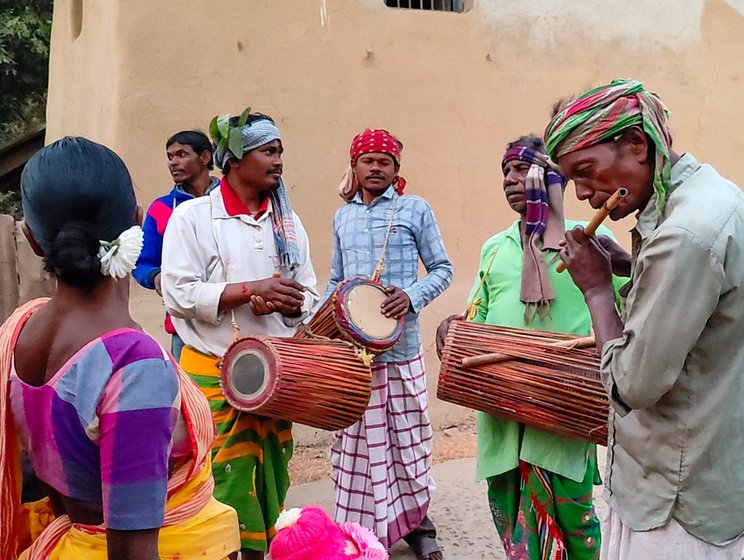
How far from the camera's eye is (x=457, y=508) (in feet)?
14.8

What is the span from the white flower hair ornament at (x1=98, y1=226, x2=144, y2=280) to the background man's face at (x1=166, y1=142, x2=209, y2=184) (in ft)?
9.61

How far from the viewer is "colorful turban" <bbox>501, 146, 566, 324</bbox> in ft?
9.50

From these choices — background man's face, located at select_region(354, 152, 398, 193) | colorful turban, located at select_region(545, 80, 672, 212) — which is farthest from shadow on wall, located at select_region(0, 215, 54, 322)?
colorful turban, located at select_region(545, 80, 672, 212)

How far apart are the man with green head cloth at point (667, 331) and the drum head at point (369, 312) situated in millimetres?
1617

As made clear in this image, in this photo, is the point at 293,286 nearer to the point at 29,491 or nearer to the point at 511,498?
the point at 511,498

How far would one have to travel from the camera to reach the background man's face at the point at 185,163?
4277 millimetres

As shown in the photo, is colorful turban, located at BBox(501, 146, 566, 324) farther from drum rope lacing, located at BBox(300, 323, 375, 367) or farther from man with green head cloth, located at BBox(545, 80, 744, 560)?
man with green head cloth, located at BBox(545, 80, 744, 560)

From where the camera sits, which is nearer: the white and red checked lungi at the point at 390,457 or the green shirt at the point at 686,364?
the green shirt at the point at 686,364

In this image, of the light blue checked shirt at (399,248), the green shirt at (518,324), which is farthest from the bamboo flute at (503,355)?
the light blue checked shirt at (399,248)

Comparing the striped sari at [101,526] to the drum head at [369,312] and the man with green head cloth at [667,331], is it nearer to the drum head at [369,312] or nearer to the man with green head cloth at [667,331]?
the man with green head cloth at [667,331]

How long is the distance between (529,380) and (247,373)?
108 cm

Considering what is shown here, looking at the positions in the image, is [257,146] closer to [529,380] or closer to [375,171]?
[375,171]

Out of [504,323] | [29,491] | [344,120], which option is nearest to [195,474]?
[29,491]

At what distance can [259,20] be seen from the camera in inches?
205
